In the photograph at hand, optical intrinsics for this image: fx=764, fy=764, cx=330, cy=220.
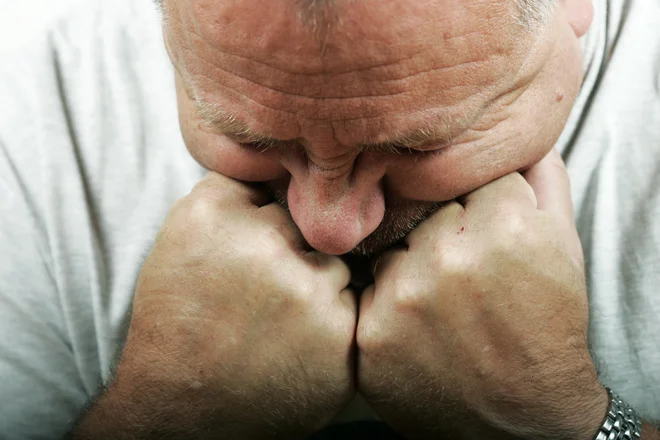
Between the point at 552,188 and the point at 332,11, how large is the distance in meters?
0.45

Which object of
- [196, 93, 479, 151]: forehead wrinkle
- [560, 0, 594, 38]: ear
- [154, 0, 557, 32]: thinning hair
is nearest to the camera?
[154, 0, 557, 32]: thinning hair

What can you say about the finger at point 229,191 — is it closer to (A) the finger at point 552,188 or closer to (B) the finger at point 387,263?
(B) the finger at point 387,263

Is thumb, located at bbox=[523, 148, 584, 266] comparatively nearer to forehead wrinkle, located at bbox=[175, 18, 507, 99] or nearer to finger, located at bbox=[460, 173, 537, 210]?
finger, located at bbox=[460, 173, 537, 210]

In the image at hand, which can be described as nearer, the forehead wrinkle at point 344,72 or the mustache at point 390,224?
the forehead wrinkle at point 344,72

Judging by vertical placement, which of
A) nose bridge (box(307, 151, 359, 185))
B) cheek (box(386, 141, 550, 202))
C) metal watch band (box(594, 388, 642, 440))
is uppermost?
nose bridge (box(307, 151, 359, 185))

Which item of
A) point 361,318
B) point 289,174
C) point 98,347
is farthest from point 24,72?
point 361,318

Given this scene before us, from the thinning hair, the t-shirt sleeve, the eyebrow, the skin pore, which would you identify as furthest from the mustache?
the t-shirt sleeve

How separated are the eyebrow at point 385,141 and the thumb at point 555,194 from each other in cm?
22

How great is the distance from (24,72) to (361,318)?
680mm

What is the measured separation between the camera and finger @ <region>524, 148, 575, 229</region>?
3.01ft

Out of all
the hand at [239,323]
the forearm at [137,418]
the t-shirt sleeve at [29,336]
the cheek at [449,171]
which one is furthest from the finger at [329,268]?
the t-shirt sleeve at [29,336]

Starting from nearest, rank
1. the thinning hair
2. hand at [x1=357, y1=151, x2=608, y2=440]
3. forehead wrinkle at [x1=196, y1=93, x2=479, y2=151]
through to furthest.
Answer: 1. the thinning hair
2. forehead wrinkle at [x1=196, y1=93, x2=479, y2=151]
3. hand at [x1=357, y1=151, x2=608, y2=440]

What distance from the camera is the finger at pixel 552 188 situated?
3.01 feet

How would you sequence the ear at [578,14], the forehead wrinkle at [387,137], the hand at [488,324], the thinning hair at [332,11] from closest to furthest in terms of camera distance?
the thinning hair at [332,11]
the forehead wrinkle at [387,137]
the hand at [488,324]
the ear at [578,14]
